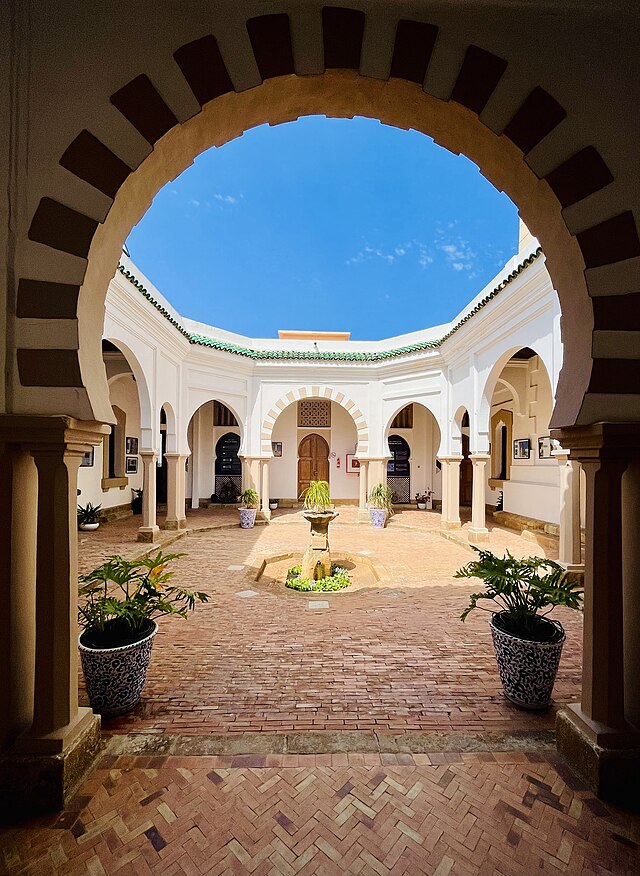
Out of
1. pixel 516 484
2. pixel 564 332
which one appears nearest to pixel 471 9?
pixel 564 332

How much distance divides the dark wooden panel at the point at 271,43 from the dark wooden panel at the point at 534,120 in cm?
150

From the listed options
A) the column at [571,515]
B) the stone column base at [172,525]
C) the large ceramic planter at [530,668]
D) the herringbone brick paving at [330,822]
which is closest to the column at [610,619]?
the herringbone brick paving at [330,822]

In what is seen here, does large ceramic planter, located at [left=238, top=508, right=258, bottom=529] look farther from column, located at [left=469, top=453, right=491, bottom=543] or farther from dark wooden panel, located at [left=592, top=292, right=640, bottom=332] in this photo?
dark wooden panel, located at [left=592, top=292, right=640, bottom=332]

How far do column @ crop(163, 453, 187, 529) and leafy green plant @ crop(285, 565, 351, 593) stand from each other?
452 cm

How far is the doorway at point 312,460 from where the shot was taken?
16.9 m

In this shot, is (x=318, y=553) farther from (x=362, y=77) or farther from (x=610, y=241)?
(x=362, y=77)

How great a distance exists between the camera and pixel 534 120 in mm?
2561

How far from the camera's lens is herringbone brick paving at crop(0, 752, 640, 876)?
6.52 ft

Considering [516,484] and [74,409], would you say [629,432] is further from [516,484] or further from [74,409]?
[516,484]

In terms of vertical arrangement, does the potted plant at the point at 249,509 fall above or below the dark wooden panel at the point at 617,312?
below

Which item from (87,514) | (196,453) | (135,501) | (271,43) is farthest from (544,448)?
(135,501)

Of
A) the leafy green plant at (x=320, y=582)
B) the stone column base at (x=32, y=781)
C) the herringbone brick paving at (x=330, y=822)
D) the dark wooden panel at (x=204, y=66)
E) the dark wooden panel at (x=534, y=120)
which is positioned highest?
the dark wooden panel at (x=204, y=66)

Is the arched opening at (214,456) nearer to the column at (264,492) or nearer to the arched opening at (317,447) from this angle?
the arched opening at (317,447)

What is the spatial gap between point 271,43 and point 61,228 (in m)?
1.78
